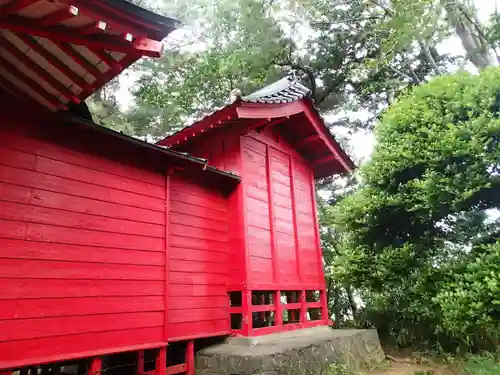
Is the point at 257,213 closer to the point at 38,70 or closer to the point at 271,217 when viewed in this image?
the point at 271,217

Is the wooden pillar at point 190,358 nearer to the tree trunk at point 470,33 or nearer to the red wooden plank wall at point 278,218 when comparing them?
the red wooden plank wall at point 278,218

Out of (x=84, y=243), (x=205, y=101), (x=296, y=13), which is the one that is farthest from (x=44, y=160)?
(x=205, y=101)

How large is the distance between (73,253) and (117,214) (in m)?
0.78

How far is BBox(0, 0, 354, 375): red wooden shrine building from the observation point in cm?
354

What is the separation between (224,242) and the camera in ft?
22.9

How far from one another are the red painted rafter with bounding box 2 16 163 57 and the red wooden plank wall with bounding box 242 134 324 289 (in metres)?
4.15

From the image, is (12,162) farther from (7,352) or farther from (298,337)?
(298,337)

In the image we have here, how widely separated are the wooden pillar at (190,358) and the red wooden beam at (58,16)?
15.5ft

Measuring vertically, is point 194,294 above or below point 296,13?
below

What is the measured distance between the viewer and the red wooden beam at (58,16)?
2826 millimetres

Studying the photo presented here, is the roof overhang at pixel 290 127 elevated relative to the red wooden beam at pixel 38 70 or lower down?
elevated

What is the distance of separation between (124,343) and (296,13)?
1105 centimetres

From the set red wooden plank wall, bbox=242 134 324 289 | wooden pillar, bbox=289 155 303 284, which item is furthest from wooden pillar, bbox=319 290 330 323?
wooden pillar, bbox=289 155 303 284

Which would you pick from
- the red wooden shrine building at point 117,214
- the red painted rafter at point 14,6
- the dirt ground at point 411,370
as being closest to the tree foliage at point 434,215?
the dirt ground at point 411,370
